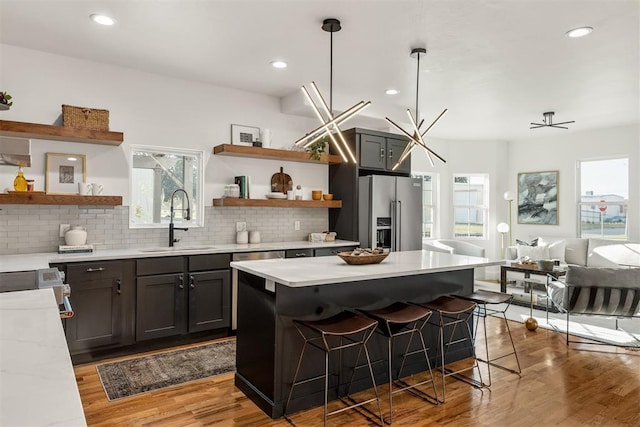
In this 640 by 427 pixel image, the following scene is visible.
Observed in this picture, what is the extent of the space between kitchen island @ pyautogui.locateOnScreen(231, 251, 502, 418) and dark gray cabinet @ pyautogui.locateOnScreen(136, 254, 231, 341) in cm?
113

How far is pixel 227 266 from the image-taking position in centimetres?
427

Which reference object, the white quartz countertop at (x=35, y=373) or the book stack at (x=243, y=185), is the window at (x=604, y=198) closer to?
the book stack at (x=243, y=185)

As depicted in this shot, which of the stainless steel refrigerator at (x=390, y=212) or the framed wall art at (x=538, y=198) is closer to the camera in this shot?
the stainless steel refrigerator at (x=390, y=212)

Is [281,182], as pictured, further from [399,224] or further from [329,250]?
[399,224]

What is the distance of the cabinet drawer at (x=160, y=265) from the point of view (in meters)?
3.83

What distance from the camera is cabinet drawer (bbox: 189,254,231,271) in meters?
4.07

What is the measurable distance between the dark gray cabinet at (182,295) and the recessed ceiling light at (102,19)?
1.99 m

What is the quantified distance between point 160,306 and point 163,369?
26.3 inches

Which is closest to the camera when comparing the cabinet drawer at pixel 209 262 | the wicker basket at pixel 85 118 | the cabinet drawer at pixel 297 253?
the wicker basket at pixel 85 118

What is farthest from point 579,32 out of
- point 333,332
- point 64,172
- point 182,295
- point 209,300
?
point 64,172

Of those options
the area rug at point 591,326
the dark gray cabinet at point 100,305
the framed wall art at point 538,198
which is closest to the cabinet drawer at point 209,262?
the dark gray cabinet at point 100,305

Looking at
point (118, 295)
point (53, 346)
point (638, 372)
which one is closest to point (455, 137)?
point (638, 372)

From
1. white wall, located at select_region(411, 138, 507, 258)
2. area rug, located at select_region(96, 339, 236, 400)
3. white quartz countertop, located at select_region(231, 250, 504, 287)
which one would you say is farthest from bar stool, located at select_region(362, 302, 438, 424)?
white wall, located at select_region(411, 138, 507, 258)

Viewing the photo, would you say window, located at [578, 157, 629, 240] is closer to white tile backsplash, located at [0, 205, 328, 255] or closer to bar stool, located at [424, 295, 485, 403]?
bar stool, located at [424, 295, 485, 403]
